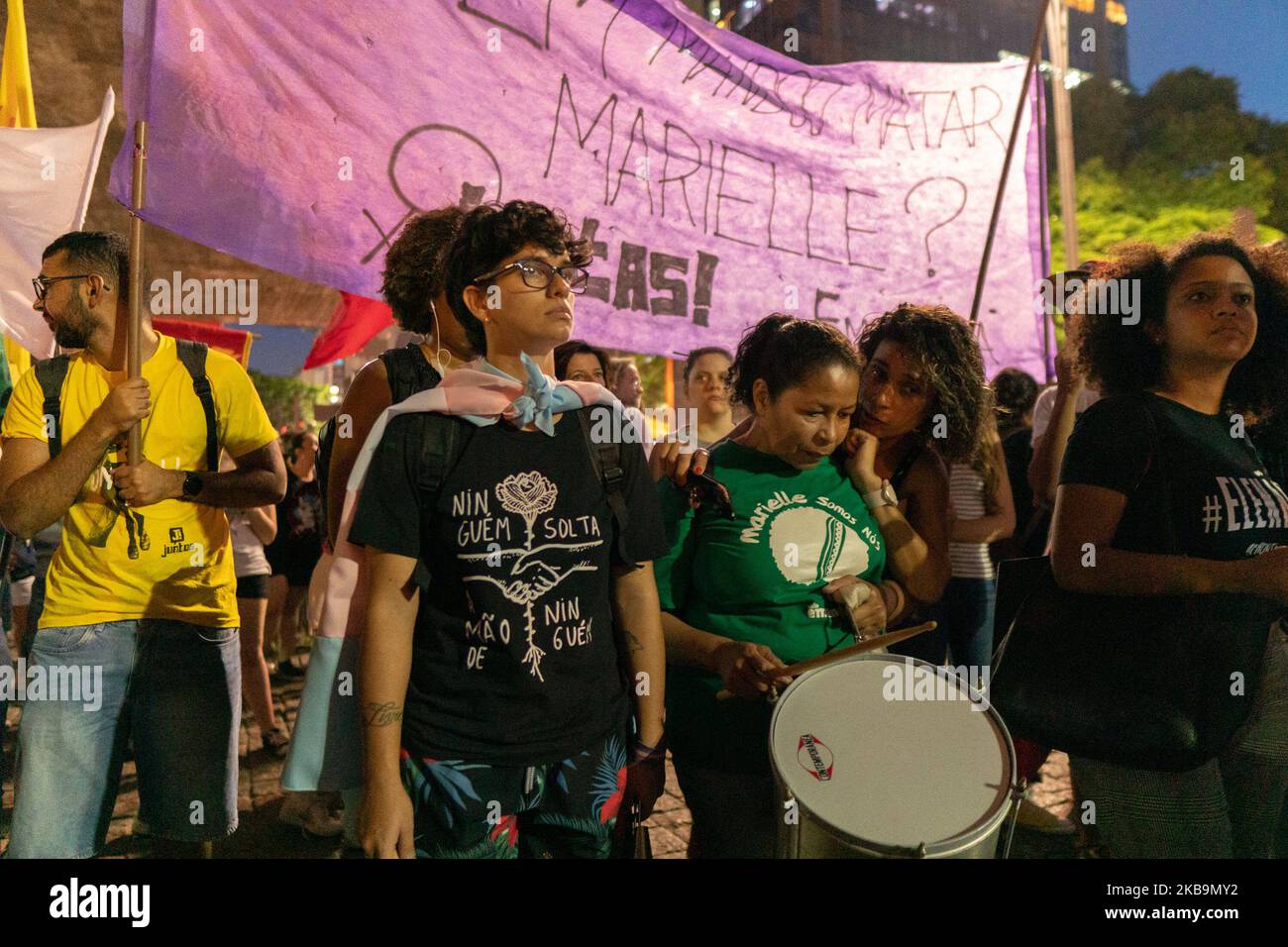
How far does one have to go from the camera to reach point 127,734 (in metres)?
2.57

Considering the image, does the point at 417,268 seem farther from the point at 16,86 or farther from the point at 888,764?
the point at 16,86

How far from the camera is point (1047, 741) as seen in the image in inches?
90.7

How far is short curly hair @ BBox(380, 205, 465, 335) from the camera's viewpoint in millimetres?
2627

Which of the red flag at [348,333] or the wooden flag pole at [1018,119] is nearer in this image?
the wooden flag pole at [1018,119]

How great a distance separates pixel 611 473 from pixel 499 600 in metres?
0.38

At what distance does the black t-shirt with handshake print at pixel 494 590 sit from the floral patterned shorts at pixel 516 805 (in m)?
0.04

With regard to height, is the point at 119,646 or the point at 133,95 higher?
the point at 133,95

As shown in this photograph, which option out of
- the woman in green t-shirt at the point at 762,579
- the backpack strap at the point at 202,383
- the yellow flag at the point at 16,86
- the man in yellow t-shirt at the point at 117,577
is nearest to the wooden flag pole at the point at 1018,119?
the woman in green t-shirt at the point at 762,579

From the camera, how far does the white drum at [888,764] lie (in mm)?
1766

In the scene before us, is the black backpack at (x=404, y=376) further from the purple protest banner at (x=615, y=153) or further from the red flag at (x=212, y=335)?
the red flag at (x=212, y=335)

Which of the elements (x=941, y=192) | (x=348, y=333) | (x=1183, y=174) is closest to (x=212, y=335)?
(x=348, y=333)
